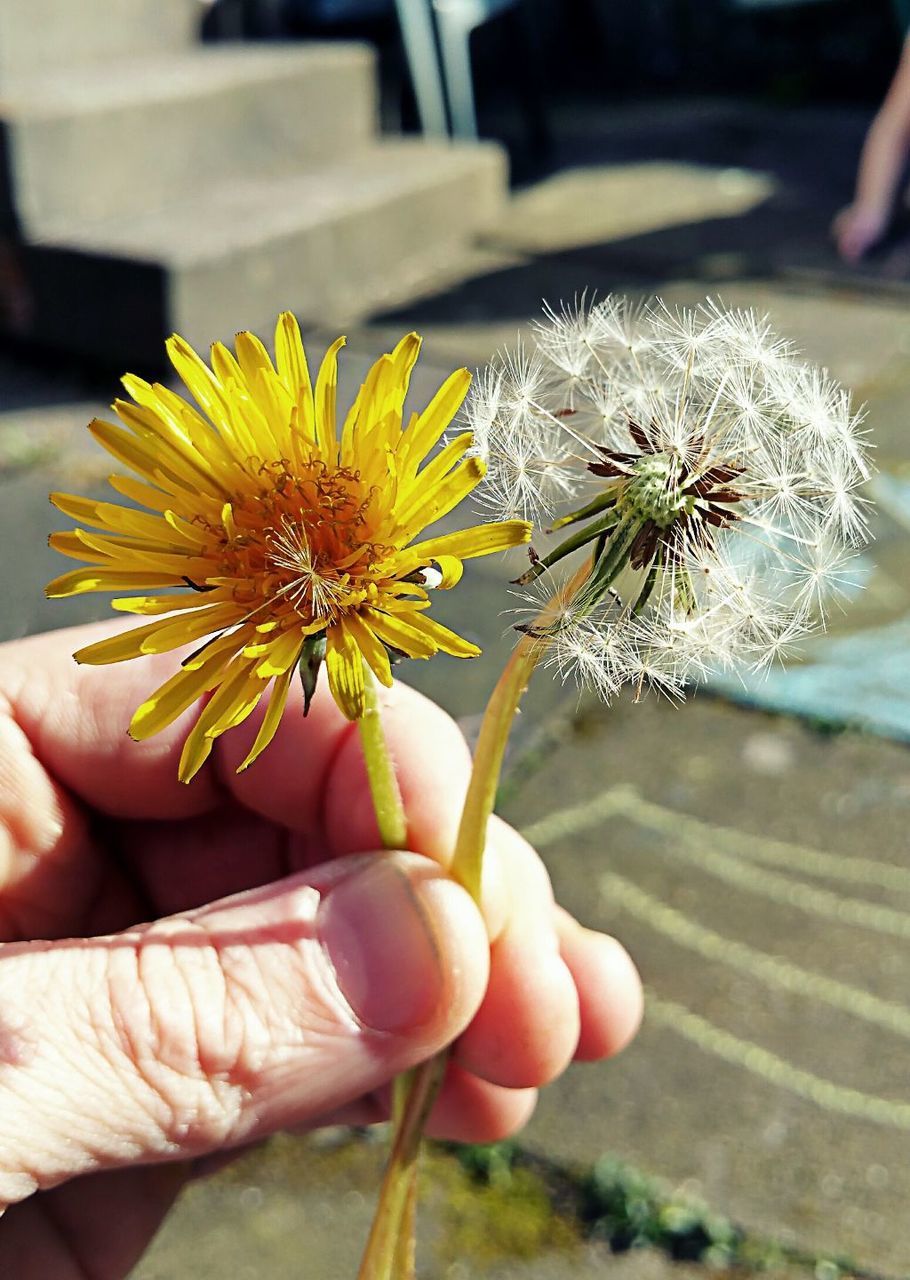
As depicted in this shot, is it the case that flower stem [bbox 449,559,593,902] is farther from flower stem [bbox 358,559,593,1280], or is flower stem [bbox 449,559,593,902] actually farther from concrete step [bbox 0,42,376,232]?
concrete step [bbox 0,42,376,232]

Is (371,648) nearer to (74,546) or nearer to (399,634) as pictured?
(399,634)

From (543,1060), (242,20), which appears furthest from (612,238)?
(543,1060)

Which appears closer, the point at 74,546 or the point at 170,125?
the point at 74,546

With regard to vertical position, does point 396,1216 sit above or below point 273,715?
below

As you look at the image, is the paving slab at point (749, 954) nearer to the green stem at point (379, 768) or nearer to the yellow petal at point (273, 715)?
the green stem at point (379, 768)

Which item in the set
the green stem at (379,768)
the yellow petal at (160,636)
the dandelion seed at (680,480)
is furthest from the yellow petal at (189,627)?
the dandelion seed at (680,480)

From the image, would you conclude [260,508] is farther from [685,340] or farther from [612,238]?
[612,238]

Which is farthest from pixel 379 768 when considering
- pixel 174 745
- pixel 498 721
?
pixel 174 745
